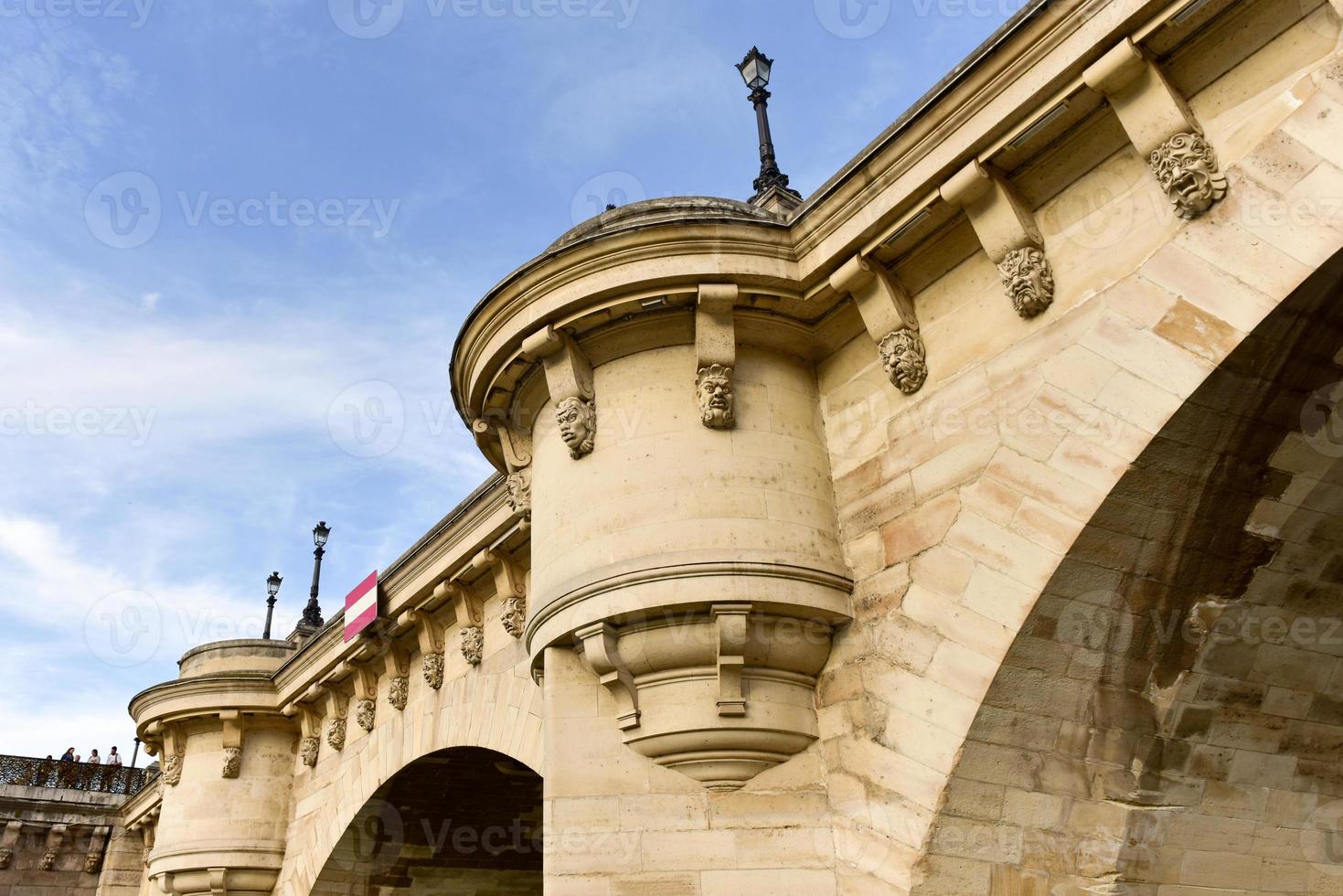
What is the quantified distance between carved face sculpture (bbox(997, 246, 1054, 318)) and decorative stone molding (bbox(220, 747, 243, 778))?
45.8 ft

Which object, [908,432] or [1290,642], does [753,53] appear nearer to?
[908,432]

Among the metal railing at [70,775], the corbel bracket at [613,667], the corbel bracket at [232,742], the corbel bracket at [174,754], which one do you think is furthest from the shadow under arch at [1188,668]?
the metal railing at [70,775]

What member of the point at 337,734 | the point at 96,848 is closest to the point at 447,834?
the point at 337,734

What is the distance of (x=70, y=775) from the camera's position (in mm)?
28328

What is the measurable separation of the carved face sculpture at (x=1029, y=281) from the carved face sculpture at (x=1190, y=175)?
770mm

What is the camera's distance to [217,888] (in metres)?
15.4

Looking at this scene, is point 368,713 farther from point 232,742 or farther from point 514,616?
point 514,616

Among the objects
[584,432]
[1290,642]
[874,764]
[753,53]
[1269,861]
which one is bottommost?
[1269,861]

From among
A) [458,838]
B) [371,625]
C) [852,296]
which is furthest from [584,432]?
[458,838]

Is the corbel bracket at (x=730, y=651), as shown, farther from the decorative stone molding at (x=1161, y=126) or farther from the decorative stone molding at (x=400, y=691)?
the decorative stone molding at (x=400, y=691)

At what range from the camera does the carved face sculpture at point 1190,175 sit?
511cm

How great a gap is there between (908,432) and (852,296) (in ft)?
3.21

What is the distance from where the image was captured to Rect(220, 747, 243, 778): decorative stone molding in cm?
1568

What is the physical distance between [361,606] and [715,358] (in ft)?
23.8
